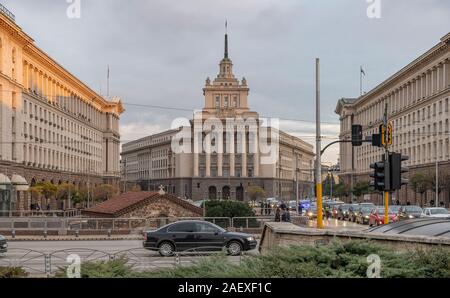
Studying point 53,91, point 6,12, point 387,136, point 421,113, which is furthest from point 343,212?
point 387,136

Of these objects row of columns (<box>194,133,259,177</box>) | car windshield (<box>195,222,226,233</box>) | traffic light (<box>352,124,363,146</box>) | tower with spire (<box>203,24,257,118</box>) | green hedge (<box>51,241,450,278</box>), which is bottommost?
car windshield (<box>195,222,226,233</box>)

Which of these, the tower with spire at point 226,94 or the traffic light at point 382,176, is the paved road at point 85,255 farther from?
the tower with spire at point 226,94

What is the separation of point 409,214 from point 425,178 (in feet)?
88.3

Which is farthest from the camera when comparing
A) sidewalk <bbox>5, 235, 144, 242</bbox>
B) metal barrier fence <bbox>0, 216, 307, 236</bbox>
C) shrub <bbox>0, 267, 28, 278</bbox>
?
metal barrier fence <bbox>0, 216, 307, 236</bbox>

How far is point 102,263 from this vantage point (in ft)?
42.9

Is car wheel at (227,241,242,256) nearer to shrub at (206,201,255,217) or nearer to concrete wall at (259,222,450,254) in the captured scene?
concrete wall at (259,222,450,254)

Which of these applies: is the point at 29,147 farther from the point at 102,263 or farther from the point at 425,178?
the point at 102,263

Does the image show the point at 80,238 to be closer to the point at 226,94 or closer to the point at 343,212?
the point at 343,212

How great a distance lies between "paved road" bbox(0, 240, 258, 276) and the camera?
18844 mm

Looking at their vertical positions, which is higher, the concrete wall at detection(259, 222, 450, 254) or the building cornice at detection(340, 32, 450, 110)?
the building cornice at detection(340, 32, 450, 110)

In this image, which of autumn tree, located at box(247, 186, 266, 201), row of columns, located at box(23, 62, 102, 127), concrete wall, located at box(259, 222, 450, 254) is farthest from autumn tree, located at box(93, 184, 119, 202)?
concrete wall, located at box(259, 222, 450, 254)

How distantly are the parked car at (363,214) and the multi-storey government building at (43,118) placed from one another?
30.6 meters

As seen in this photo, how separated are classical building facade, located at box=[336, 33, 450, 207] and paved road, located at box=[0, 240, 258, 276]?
45790mm

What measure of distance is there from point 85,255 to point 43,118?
59.0 m
